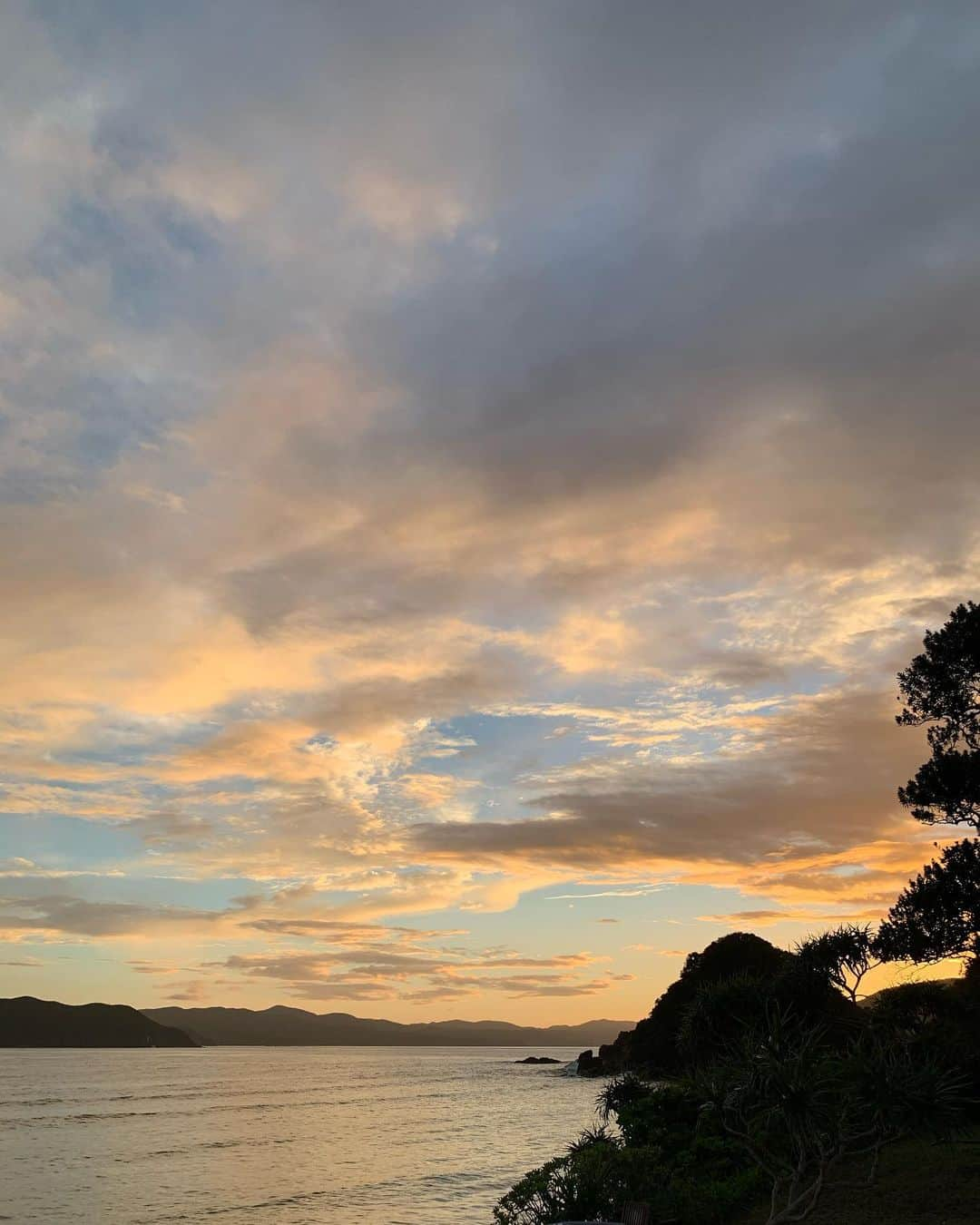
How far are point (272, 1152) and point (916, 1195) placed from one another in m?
46.7

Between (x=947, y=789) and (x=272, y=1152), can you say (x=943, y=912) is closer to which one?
(x=947, y=789)

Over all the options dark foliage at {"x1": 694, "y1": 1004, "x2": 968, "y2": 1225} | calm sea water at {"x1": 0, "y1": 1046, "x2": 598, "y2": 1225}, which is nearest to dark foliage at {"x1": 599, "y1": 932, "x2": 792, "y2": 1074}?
calm sea water at {"x1": 0, "y1": 1046, "x2": 598, "y2": 1225}

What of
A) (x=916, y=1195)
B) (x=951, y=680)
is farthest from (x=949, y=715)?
(x=916, y=1195)

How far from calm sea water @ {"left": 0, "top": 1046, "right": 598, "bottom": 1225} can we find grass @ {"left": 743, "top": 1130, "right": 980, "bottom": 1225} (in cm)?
1423

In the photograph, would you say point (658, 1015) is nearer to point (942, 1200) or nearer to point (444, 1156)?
point (444, 1156)

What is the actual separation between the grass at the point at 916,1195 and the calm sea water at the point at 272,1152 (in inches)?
560

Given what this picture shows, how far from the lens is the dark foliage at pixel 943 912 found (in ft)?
97.8

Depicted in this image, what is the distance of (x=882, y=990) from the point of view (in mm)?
45062

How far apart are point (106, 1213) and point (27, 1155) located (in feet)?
86.2

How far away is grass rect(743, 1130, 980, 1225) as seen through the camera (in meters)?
20.4

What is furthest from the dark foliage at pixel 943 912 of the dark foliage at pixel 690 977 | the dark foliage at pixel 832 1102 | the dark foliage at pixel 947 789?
the dark foliage at pixel 690 977

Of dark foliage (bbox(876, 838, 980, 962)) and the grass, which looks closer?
the grass

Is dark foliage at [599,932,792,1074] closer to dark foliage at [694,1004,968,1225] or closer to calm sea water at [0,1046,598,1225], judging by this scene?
calm sea water at [0,1046,598,1225]

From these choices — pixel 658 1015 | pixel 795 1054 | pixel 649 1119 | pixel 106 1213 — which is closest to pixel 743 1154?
pixel 649 1119
